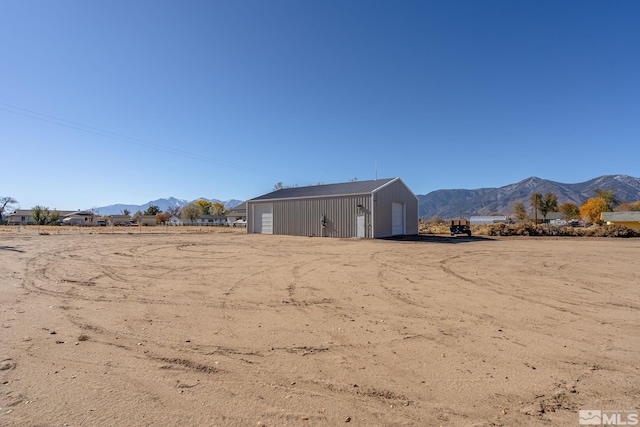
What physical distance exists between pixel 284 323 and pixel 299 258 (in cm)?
756

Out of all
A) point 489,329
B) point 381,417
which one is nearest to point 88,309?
point 381,417

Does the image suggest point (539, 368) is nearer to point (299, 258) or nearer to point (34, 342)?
point (34, 342)

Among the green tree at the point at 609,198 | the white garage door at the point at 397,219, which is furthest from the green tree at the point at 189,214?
the green tree at the point at 609,198

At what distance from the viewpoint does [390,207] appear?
24875mm

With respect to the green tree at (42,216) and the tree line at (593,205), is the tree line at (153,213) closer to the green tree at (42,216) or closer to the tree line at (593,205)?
the green tree at (42,216)

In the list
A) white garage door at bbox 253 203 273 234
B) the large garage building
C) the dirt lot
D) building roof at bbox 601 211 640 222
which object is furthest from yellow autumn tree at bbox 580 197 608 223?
the dirt lot

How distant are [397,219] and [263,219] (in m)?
12.2

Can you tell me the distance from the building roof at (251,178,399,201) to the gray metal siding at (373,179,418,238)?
2.14 feet

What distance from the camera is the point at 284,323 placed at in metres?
4.90

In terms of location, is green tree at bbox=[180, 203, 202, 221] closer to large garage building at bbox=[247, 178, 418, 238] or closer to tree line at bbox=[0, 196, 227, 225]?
tree line at bbox=[0, 196, 227, 225]

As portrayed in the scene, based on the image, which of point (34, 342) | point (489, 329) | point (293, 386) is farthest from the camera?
point (489, 329)

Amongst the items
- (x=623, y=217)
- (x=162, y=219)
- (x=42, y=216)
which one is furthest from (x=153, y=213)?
(x=623, y=217)

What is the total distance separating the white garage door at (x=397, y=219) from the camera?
25.4 m

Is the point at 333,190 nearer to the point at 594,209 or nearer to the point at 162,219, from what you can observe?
→ the point at 162,219
